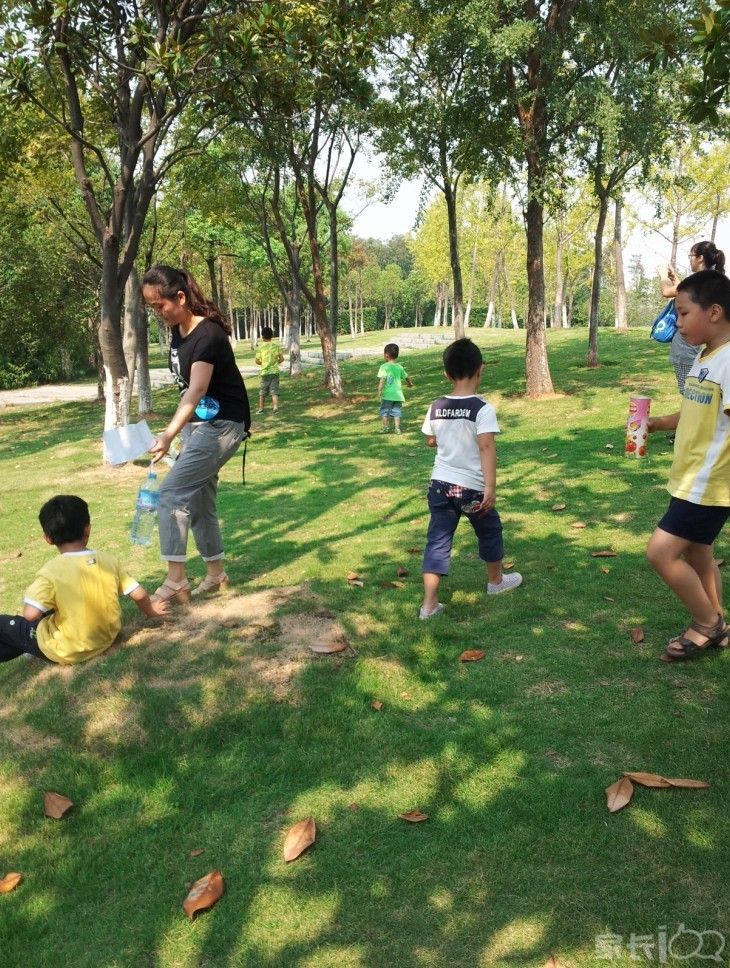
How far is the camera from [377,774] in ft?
11.1

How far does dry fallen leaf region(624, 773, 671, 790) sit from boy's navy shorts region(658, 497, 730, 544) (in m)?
1.28

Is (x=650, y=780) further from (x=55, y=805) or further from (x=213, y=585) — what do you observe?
(x=213, y=585)

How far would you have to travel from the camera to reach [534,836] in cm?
288

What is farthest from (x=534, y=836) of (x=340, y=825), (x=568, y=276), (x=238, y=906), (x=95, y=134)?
Result: (x=568, y=276)

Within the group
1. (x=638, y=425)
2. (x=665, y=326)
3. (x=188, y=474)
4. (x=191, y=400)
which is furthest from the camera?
(x=665, y=326)

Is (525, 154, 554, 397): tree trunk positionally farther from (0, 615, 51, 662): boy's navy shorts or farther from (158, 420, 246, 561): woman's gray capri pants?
(0, 615, 51, 662): boy's navy shorts

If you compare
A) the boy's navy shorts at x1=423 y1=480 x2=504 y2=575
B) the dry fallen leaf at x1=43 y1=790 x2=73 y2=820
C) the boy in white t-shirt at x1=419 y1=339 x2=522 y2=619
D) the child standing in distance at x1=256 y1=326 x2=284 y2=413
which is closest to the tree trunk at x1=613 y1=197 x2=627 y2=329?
the child standing in distance at x1=256 y1=326 x2=284 y2=413

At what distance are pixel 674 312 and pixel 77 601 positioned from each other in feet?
16.6

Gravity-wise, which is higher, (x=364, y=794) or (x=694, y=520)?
(x=694, y=520)

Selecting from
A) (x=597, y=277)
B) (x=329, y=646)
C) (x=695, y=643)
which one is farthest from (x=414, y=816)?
(x=597, y=277)

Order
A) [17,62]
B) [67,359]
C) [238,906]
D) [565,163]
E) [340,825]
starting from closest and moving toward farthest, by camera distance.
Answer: [238,906] < [340,825] < [17,62] < [565,163] < [67,359]

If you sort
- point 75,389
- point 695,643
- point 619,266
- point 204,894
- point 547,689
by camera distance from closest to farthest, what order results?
point 204,894
point 547,689
point 695,643
point 619,266
point 75,389

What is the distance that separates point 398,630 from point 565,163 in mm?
14501

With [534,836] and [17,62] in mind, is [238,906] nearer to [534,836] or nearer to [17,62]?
[534,836]
